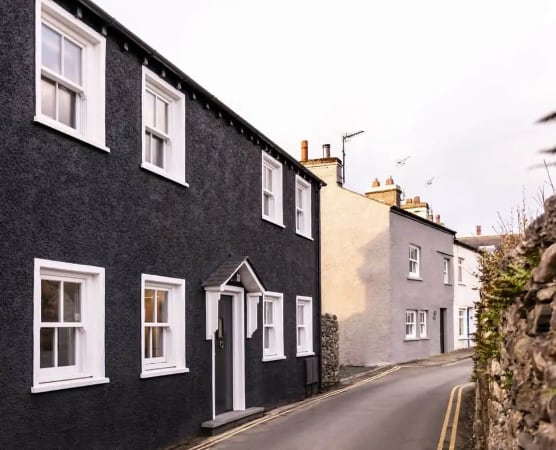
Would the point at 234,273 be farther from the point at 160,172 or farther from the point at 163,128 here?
the point at 163,128

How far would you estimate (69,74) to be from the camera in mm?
8898

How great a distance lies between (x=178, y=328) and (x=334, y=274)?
1756cm

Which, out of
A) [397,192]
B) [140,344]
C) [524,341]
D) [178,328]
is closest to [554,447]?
[524,341]

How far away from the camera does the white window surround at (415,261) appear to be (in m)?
29.5

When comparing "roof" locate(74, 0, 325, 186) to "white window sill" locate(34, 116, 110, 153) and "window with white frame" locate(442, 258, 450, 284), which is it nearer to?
"white window sill" locate(34, 116, 110, 153)

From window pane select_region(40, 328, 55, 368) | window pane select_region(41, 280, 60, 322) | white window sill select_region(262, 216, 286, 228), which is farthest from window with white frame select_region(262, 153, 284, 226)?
window pane select_region(40, 328, 55, 368)

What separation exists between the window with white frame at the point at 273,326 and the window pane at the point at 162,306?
4550mm

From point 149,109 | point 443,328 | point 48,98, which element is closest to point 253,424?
point 149,109

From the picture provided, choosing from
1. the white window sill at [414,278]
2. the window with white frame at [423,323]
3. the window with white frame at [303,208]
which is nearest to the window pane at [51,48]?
the window with white frame at [303,208]

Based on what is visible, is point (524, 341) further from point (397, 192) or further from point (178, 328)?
point (397, 192)

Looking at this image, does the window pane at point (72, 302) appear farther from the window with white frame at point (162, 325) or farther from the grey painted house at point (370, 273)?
the grey painted house at point (370, 273)

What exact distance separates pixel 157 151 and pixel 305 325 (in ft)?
28.1

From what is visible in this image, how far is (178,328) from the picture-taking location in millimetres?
11203

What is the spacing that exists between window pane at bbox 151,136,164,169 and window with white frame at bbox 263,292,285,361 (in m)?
5.14
